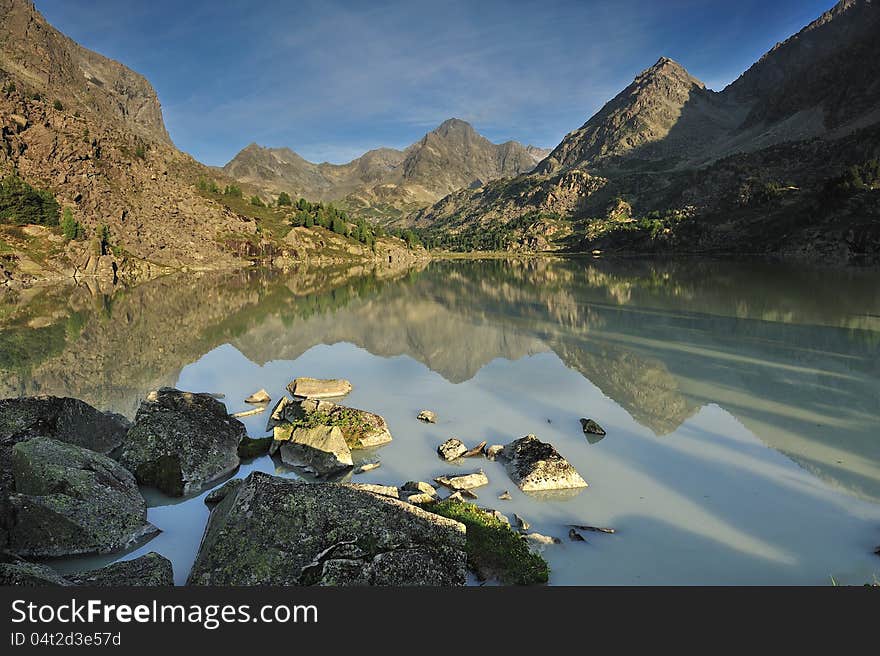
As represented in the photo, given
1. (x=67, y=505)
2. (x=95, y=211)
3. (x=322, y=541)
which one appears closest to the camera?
(x=322, y=541)

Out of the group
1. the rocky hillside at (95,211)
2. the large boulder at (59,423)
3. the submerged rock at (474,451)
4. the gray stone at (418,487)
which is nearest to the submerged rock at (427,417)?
the submerged rock at (474,451)

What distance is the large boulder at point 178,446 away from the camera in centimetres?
1706

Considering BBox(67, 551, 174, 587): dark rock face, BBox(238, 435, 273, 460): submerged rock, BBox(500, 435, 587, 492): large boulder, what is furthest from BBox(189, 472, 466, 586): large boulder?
BBox(238, 435, 273, 460): submerged rock

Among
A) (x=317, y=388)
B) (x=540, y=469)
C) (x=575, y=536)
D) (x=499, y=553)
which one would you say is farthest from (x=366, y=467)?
(x=317, y=388)

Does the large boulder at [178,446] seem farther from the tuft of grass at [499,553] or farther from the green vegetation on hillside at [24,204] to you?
the green vegetation on hillside at [24,204]

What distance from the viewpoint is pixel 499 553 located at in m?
12.4

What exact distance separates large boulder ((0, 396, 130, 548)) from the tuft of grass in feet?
44.0

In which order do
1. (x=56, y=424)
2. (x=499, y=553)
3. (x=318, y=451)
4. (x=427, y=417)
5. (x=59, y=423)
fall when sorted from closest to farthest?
(x=499, y=553) → (x=56, y=424) → (x=59, y=423) → (x=318, y=451) → (x=427, y=417)

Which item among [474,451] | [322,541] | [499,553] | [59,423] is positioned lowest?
[474,451]

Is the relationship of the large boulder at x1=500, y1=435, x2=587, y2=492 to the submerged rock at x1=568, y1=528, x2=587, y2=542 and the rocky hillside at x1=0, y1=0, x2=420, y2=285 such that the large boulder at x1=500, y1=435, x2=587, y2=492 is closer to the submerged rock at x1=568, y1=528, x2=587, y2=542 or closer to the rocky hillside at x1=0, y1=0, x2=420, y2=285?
the submerged rock at x1=568, y1=528, x2=587, y2=542

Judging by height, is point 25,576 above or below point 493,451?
above

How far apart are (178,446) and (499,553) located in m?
12.3

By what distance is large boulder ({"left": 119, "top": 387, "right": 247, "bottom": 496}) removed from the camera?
17064 mm

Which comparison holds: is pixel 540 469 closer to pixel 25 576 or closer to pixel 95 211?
pixel 25 576
